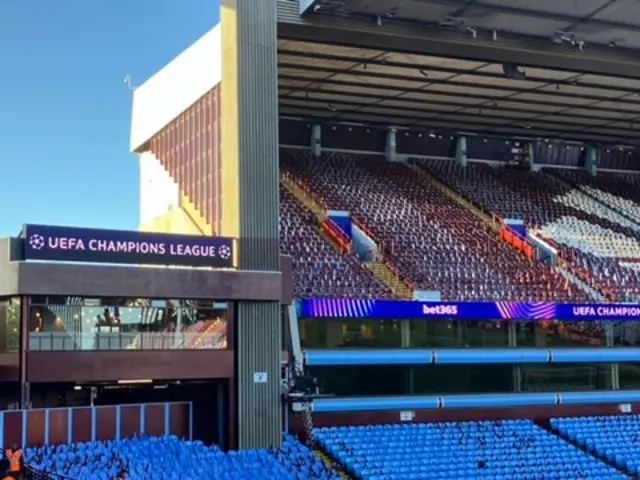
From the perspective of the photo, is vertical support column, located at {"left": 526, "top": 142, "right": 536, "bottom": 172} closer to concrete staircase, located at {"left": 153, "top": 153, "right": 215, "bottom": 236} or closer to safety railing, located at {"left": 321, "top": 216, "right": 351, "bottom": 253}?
safety railing, located at {"left": 321, "top": 216, "right": 351, "bottom": 253}

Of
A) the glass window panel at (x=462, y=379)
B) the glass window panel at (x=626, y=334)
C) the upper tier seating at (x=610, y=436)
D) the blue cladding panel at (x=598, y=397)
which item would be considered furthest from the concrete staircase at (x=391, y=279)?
the glass window panel at (x=626, y=334)

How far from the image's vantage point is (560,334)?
3023 cm

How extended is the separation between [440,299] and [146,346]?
33.5 feet

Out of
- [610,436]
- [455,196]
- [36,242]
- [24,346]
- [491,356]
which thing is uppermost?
[455,196]

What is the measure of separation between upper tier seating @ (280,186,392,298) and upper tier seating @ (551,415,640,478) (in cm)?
667

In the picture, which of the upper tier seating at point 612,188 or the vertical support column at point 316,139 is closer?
the vertical support column at point 316,139

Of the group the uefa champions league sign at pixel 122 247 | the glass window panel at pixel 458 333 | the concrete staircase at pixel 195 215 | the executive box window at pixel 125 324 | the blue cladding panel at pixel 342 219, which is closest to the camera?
the uefa champions league sign at pixel 122 247

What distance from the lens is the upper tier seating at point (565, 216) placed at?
114 feet

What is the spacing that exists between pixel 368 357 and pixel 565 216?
52.3ft

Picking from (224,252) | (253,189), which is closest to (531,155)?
(253,189)

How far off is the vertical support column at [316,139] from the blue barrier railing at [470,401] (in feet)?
49.4

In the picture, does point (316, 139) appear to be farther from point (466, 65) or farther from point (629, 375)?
point (629, 375)

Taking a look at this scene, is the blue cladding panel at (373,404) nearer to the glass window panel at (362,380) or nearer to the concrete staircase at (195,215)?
the glass window panel at (362,380)

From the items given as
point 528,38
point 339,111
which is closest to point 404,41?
point 528,38
